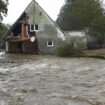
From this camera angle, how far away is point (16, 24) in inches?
1857

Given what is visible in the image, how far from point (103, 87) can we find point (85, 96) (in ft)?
6.70

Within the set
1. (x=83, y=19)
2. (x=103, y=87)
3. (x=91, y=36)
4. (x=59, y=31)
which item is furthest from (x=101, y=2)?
(x=103, y=87)

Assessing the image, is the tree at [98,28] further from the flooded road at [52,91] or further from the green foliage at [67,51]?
the flooded road at [52,91]

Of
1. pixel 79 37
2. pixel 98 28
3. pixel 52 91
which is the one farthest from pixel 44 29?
pixel 52 91

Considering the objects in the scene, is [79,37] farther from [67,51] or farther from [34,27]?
[67,51]

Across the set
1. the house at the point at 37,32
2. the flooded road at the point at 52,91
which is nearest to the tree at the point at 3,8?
the house at the point at 37,32

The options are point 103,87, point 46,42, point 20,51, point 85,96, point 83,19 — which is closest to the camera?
point 85,96

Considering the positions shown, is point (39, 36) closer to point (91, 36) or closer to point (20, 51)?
point (20, 51)

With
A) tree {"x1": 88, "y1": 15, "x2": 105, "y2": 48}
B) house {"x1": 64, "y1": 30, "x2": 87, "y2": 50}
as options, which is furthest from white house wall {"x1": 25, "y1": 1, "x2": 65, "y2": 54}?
tree {"x1": 88, "y1": 15, "x2": 105, "y2": 48}

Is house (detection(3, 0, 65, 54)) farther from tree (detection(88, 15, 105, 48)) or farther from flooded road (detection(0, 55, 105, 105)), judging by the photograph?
flooded road (detection(0, 55, 105, 105))

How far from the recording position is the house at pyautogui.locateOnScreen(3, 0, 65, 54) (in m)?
45.2

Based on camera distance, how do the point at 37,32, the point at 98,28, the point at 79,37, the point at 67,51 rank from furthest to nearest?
the point at 79,37
the point at 98,28
the point at 37,32
the point at 67,51

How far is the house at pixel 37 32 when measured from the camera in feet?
148

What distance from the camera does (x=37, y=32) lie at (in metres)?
45.7
